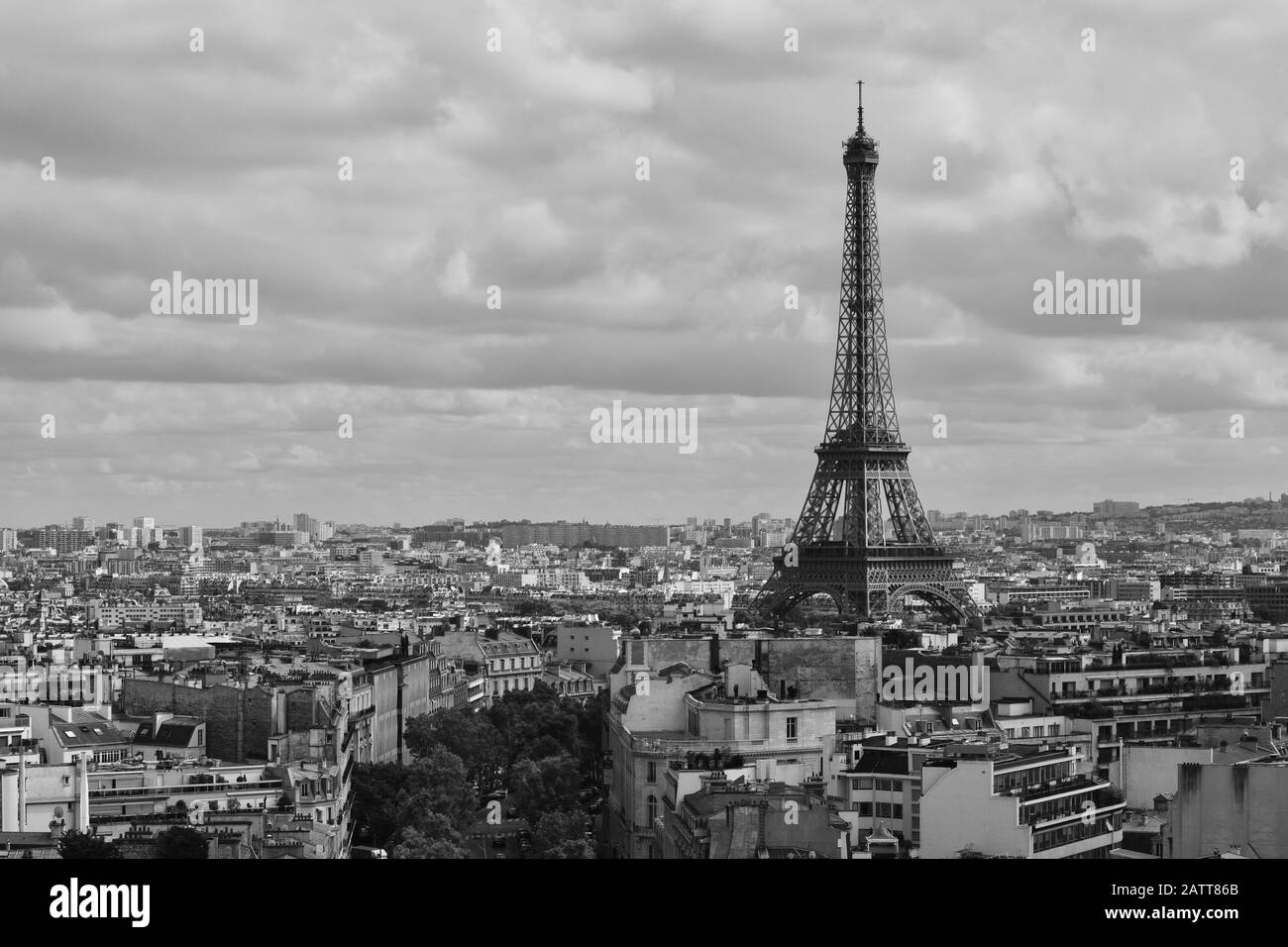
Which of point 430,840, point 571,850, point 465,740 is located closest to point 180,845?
point 571,850

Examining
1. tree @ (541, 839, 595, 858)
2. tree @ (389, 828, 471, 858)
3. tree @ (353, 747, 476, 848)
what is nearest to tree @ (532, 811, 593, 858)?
tree @ (541, 839, 595, 858)

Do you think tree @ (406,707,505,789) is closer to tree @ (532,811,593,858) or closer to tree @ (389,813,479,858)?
Answer: tree @ (389,813,479,858)

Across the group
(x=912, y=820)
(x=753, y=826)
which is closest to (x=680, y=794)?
(x=912, y=820)

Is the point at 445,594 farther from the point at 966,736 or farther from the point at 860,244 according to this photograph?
the point at 966,736

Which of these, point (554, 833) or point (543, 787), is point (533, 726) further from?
point (554, 833)

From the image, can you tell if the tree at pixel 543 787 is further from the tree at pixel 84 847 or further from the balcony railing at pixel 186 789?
the tree at pixel 84 847
